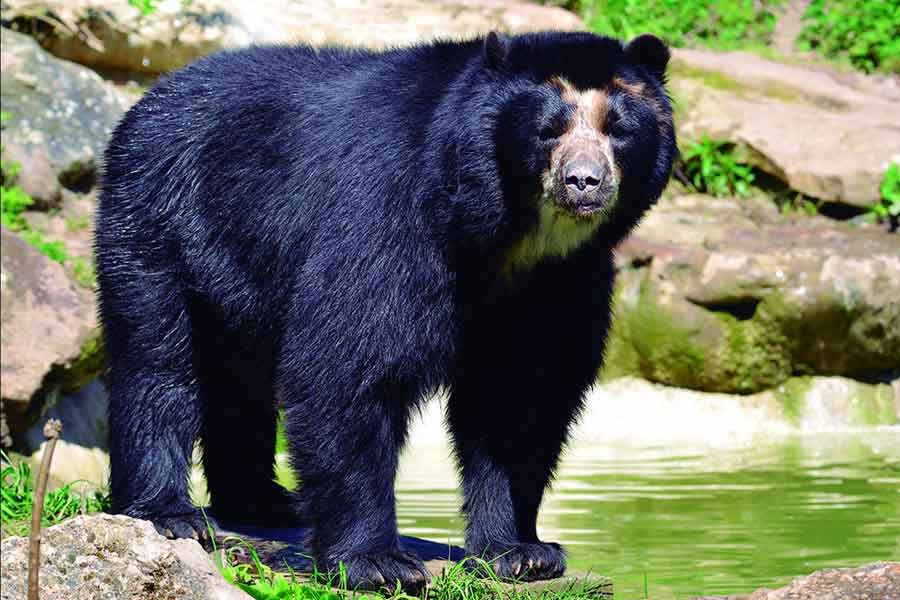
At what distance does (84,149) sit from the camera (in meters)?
10.3

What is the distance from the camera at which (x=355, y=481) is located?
4977 mm

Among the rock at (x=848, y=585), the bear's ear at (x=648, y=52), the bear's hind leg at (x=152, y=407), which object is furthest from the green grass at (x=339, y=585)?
the bear's ear at (x=648, y=52)

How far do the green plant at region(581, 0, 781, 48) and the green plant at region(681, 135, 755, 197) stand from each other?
6.69ft

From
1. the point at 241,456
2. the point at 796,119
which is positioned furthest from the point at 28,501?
the point at 796,119

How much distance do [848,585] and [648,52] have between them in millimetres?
1937

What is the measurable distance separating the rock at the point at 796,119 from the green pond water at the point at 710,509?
2.32 meters

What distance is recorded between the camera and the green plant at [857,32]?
13.7 m

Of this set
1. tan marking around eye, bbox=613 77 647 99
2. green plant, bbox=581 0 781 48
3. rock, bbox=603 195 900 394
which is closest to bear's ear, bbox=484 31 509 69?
tan marking around eye, bbox=613 77 647 99

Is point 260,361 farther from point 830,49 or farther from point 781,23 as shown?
point 781,23

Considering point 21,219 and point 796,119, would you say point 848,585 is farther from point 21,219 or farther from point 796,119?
point 796,119

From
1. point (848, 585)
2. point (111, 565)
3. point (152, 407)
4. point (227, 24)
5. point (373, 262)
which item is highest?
point (373, 262)

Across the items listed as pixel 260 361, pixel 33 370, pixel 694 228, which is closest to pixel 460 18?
pixel 694 228

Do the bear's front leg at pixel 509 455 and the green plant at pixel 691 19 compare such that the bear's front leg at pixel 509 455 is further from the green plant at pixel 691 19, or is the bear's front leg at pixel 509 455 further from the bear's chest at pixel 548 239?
the green plant at pixel 691 19

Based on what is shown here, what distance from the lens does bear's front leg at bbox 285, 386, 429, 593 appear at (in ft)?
16.2
